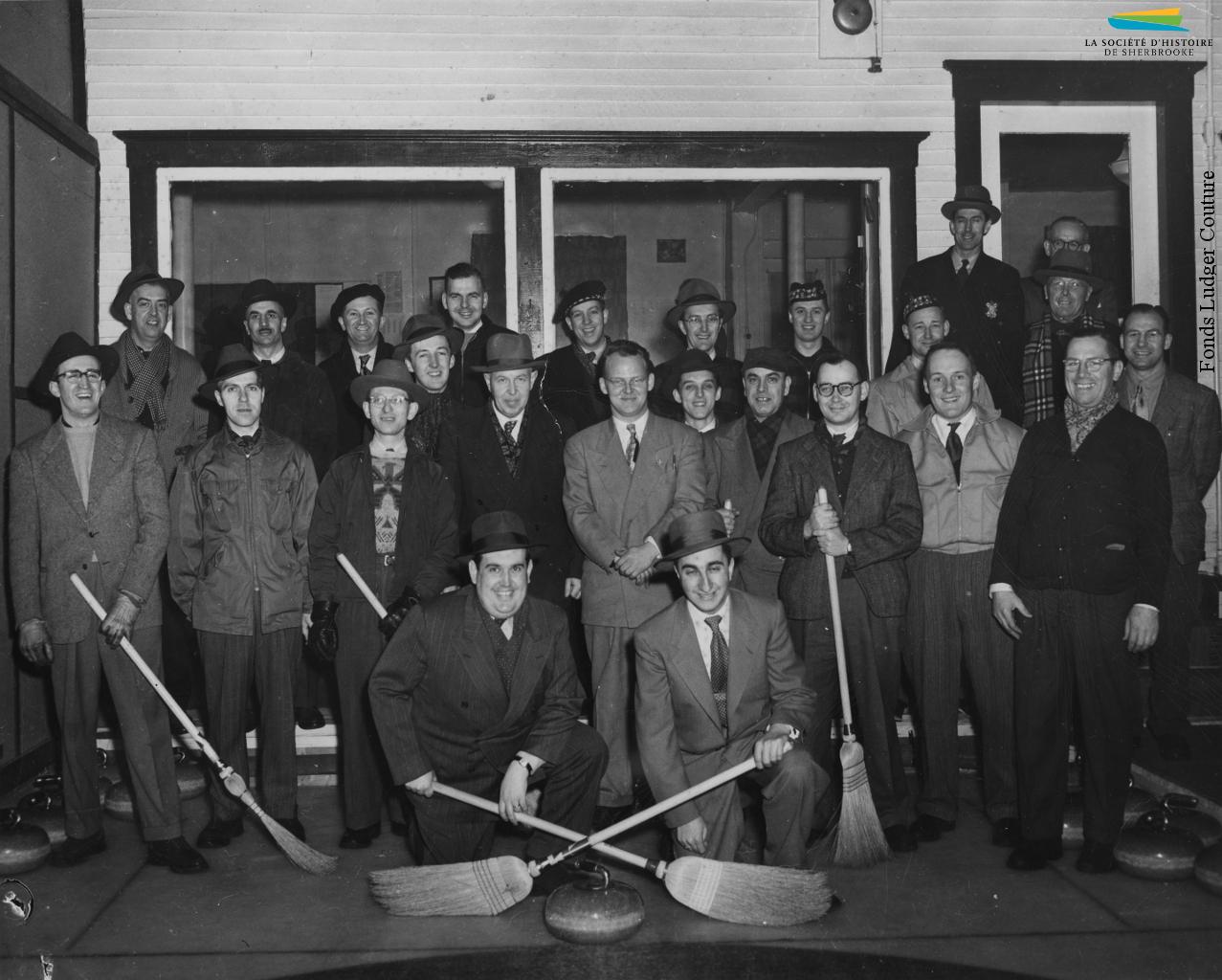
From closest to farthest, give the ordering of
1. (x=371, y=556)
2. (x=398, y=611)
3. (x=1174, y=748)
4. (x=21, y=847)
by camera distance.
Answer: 1. (x=21, y=847)
2. (x=398, y=611)
3. (x=371, y=556)
4. (x=1174, y=748)

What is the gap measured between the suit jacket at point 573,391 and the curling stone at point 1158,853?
3.60 m

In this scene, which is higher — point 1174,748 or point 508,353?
point 508,353

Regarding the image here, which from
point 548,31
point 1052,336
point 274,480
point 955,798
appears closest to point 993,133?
point 1052,336

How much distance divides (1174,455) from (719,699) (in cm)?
348

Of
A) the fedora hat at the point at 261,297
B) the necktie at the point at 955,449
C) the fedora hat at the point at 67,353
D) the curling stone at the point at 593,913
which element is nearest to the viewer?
the curling stone at the point at 593,913

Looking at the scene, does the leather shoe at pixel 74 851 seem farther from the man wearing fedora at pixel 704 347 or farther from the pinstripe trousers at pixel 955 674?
the pinstripe trousers at pixel 955 674

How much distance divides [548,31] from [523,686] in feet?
17.2

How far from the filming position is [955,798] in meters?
5.59

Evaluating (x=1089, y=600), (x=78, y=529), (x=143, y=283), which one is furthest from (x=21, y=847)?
(x=1089, y=600)

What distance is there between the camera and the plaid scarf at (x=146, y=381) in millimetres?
6715

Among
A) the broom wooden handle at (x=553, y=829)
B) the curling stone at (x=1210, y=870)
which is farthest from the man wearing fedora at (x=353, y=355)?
the curling stone at (x=1210, y=870)

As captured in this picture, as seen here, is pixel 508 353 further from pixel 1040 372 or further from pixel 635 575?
pixel 1040 372

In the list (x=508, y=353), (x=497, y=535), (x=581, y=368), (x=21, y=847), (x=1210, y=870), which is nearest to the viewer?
(x=1210, y=870)

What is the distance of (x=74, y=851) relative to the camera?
17.5 feet
